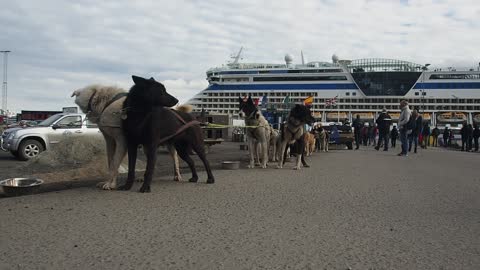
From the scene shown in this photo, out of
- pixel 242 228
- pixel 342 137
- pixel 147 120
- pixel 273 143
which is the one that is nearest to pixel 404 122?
pixel 273 143

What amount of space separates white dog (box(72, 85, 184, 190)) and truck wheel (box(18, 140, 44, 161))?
9234mm

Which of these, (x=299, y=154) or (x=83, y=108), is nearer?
(x=83, y=108)

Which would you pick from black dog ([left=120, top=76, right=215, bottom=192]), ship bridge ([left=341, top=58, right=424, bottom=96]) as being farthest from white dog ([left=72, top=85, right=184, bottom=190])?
ship bridge ([left=341, top=58, right=424, bottom=96])

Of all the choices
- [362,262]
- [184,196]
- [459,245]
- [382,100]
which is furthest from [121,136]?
[382,100]

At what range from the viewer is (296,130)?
36.4 feet

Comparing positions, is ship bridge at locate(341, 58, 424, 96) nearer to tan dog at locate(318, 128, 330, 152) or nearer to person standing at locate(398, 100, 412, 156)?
tan dog at locate(318, 128, 330, 152)

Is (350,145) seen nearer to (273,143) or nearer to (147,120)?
(273,143)

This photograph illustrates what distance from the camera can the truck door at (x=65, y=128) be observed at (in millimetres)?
15445

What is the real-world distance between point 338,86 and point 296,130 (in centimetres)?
7462

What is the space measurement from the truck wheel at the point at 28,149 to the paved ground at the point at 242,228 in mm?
9472

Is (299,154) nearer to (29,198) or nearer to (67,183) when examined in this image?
(67,183)

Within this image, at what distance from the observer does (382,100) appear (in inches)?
3258

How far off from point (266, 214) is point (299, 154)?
20.2ft

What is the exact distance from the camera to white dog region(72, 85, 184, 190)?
6.83 meters
